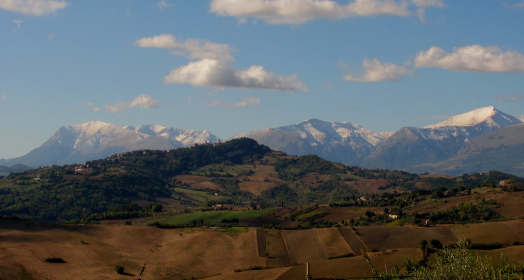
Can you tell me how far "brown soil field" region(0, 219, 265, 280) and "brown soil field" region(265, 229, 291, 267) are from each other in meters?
2.64

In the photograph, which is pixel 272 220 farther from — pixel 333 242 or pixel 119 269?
pixel 119 269

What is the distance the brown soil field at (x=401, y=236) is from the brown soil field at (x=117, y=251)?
81.8ft

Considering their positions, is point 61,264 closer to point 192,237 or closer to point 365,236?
point 192,237

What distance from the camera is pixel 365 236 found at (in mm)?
124938

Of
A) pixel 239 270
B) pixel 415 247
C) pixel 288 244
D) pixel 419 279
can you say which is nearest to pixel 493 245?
pixel 415 247

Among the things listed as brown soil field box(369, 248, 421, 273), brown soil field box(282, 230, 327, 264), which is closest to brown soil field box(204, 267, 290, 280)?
brown soil field box(282, 230, 327, 264)

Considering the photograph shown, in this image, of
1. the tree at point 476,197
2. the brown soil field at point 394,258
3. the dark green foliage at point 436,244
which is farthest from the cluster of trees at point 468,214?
the brown soil field at point 394,258

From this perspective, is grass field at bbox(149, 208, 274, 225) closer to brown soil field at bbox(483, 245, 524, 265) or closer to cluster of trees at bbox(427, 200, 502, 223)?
cluster of trees at bbox(427, 200, 502, 223)

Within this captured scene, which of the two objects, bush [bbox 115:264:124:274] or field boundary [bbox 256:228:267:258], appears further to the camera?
field boundary [bbox 256:228:267:258]

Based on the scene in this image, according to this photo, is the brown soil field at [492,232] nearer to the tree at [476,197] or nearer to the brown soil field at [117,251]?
the brown soil field at [117,251]

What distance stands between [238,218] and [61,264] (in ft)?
324

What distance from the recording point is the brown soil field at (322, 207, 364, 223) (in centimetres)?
18107

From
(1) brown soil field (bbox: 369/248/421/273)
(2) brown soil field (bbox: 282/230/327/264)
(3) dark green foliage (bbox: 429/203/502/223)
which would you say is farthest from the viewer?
(3) dark green foliage (bbox: 429/203/502/223)

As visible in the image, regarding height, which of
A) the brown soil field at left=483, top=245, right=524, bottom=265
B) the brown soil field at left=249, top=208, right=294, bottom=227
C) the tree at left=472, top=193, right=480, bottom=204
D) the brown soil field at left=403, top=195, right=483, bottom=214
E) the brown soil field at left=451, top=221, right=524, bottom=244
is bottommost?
the brown soil field at left=249, top=208, right=294, bottom=227
